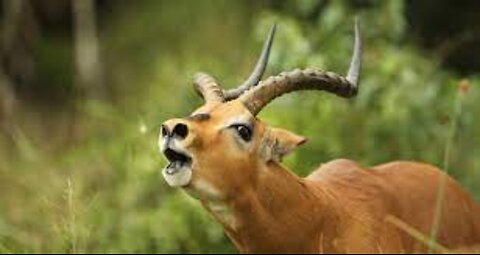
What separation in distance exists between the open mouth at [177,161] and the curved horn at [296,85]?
400 millimetres

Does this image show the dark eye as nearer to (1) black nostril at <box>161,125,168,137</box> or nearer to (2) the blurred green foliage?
(1) black nostril at <box>161,125,168,137</box>

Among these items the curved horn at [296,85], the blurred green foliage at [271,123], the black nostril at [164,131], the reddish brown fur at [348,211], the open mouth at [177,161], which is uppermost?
the curved horn at [296,85]

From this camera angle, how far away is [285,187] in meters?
5.25

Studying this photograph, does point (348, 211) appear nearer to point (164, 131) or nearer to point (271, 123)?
point (164, 131)

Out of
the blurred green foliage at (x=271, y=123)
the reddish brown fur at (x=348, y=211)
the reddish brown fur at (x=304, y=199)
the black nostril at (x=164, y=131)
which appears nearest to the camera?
the black nostril at (x=164, y=131)

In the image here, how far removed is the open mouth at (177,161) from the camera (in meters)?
4.96

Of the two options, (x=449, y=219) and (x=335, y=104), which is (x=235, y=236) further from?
(x=335, y=104)

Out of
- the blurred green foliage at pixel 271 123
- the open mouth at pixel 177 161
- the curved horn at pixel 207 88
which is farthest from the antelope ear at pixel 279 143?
the blurred green foliage at pixel 271 123

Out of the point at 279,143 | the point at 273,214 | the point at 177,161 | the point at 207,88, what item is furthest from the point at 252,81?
→ the point at 177,161

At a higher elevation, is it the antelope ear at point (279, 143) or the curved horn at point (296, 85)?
the curved horn at point (296, 85)

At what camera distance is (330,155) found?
8.52 meters

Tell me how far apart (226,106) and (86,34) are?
1044cm

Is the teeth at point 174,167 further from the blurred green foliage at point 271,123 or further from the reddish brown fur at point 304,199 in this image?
the blurred green foliage at point 271,123

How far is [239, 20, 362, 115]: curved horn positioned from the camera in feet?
17.5
